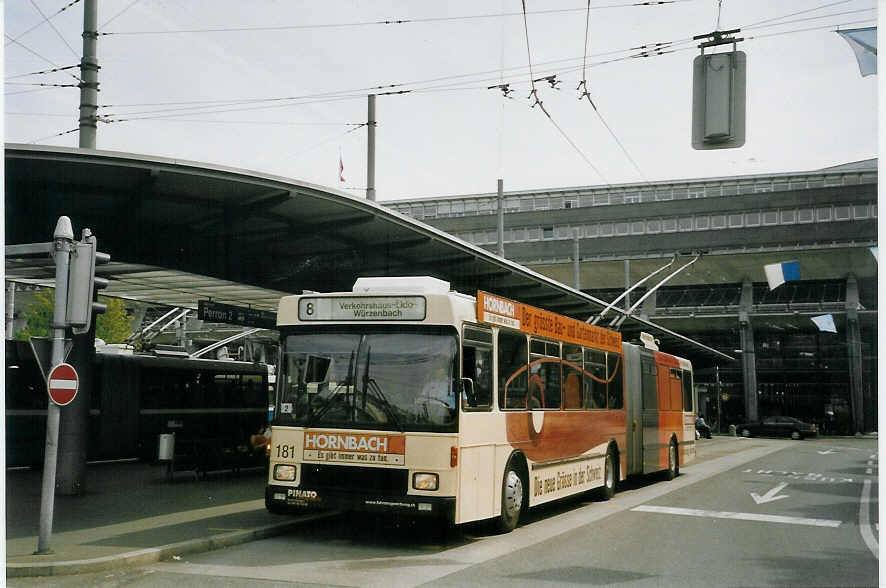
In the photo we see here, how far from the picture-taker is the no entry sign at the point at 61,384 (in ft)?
30.3

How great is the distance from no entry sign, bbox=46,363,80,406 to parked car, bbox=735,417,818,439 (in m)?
53.4

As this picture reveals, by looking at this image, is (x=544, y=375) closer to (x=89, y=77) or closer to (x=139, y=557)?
(x=139, y=557)

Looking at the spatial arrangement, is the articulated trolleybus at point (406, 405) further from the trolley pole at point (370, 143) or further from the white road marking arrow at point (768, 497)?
the trolley pole at point (370, 143)

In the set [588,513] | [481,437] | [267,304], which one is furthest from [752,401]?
[481,437]

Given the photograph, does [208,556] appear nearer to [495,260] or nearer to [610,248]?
[495,260]

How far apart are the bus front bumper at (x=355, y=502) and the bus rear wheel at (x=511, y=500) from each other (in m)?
1.48

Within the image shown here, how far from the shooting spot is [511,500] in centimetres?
1188

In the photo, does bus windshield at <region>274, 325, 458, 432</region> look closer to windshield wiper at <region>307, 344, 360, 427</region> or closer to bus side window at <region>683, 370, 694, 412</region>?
windshield wiper at <region>307, 344, 360, 427</region>

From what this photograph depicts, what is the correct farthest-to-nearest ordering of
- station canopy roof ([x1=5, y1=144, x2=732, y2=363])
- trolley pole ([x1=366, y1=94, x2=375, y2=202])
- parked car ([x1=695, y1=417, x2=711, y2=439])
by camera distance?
parked car ([x1=695, y1=417, x2=711, y2=439]) < trolley pole ([x1=366, y1=94, x2=375, y2=202]) < station canopy roof ([x1=5, y1=144, x2=732, y2=363])

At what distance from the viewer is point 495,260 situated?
18.2 meters

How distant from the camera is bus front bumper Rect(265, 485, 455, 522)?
1031cm

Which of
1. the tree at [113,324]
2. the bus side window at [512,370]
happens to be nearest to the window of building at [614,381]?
the bus side window at [512,370]

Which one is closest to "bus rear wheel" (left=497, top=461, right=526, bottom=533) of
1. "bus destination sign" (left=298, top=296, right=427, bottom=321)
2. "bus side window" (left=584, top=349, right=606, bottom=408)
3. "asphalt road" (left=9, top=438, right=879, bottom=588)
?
"asphalt road" (left=9, top=438, right=879, bottom=588)

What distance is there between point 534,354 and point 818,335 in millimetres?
54202
